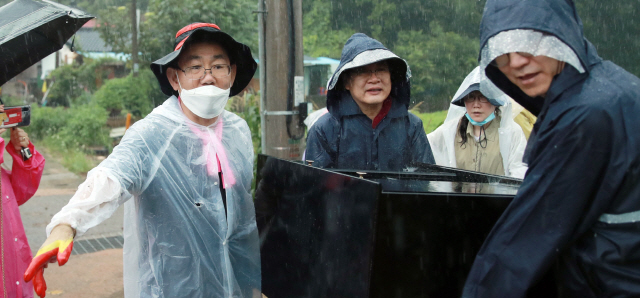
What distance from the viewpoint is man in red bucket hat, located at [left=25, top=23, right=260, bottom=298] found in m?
2.45

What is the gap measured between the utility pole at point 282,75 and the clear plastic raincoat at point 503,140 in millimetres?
1360

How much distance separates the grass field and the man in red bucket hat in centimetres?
436

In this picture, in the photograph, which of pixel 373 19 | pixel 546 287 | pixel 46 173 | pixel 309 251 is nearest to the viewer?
pixel 546 287

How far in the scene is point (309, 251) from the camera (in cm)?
217

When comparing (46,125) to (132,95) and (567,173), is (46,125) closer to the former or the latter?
(132,95)

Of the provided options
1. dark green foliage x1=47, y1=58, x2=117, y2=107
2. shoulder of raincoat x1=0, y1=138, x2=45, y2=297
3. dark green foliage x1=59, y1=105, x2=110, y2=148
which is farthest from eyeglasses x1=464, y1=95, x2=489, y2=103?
dark green foliage x1=47, y1=58, x2=117, y2=107

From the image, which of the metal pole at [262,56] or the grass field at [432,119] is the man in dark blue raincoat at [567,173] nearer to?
the metal pole at [262,56]

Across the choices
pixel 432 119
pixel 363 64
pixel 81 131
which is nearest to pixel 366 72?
pixel 363 64

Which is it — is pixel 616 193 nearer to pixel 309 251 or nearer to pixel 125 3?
pixel 309 251

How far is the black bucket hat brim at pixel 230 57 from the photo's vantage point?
8.59ft

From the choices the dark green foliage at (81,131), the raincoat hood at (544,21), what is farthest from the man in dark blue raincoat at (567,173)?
the dark green foliage at (81,131)

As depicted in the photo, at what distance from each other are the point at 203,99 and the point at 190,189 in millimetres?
444

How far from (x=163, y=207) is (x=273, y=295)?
67 centimetres

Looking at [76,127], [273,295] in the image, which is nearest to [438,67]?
[273,295]
